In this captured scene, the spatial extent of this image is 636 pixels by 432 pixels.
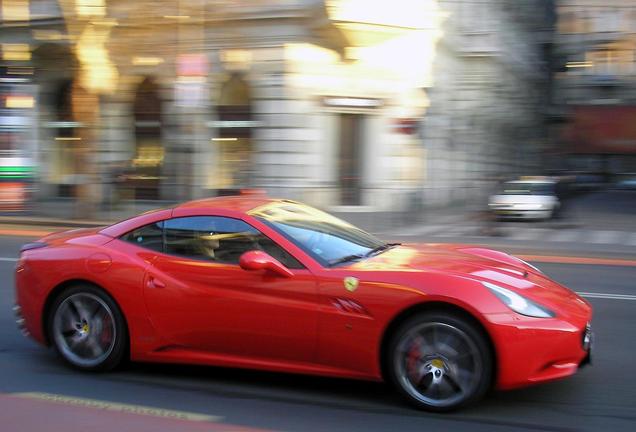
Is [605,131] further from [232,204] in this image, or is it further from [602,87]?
[232,204]

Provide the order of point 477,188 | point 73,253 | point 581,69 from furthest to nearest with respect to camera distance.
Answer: point 581,69 < point 477,188 < point 73,253

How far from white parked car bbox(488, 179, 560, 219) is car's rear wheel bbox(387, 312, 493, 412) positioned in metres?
17.4

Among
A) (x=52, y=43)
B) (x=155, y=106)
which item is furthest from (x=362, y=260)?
(x=52, y=43)

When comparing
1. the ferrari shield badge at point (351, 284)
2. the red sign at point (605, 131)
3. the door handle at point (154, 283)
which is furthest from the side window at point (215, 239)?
the red sign at point (605, 131)

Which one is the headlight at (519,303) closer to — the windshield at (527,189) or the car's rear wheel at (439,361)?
the car's rear wheel at (439,361)

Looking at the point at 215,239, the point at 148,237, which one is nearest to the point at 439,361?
the point at 215,239

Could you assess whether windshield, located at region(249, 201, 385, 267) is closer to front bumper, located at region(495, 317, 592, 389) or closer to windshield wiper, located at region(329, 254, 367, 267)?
windshield wiper, located at region(329, 254, 367, 267)

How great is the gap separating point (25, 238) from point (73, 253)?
10.1 metres

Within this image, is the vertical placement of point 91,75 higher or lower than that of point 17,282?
higher

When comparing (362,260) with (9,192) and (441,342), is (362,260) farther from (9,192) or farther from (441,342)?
(9,192)

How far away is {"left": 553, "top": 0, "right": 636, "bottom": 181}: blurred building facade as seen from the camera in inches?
1953

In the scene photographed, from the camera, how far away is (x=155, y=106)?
859 inches

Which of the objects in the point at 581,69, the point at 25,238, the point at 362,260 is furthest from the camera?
the point at 581,69

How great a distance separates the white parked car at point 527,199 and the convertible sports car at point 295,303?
16607 mm
